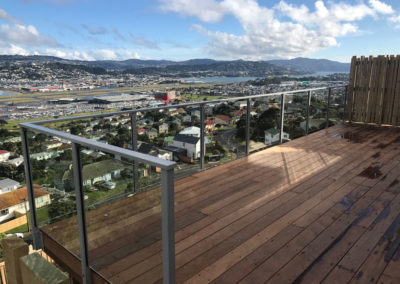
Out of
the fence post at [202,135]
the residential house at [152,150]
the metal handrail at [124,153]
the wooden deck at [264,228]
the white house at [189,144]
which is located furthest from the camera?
the fence post at [202,135]

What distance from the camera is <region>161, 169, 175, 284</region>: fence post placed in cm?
117

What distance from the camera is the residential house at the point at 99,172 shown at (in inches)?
61.1

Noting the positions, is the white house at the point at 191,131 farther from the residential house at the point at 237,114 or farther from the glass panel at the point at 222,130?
the residential house at the point at 237,114

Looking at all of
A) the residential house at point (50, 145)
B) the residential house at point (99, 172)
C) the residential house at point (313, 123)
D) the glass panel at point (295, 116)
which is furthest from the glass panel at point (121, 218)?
the residential house at point (313, 123)

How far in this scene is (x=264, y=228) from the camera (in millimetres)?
2559

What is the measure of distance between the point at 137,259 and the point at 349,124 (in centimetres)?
821

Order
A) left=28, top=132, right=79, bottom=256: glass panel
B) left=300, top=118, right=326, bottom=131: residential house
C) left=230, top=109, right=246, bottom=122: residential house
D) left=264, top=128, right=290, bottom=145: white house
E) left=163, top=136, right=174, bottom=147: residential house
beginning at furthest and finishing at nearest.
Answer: left=300, top=118, right=326, bottom=131: residential house
left=264, top=128, right=290, bottom=145: white house
left=230, top=109, right=246, bottom=122: residential house
left=163, top=136, right=174, bottom=147: residential house
left=28, top=132, right=79, bottom=256: glass panel

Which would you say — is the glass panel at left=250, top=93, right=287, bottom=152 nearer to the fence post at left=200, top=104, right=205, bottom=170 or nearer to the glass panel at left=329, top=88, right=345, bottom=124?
the fence post at left=200, top=104, right=205, bottom=170

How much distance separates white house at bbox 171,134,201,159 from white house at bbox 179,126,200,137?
0.14ft

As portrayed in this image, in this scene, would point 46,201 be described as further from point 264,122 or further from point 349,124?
point 349,124

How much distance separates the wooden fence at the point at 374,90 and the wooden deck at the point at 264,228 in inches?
169

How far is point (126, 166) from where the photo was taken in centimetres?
143

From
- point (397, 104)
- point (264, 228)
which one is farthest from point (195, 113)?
point (397, 104)

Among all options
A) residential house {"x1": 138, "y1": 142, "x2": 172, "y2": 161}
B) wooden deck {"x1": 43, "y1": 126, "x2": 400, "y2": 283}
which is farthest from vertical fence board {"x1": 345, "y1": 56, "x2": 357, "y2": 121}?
residential house {"x1": 138, "y1": 142, "x2": 172, "y2": 161}
